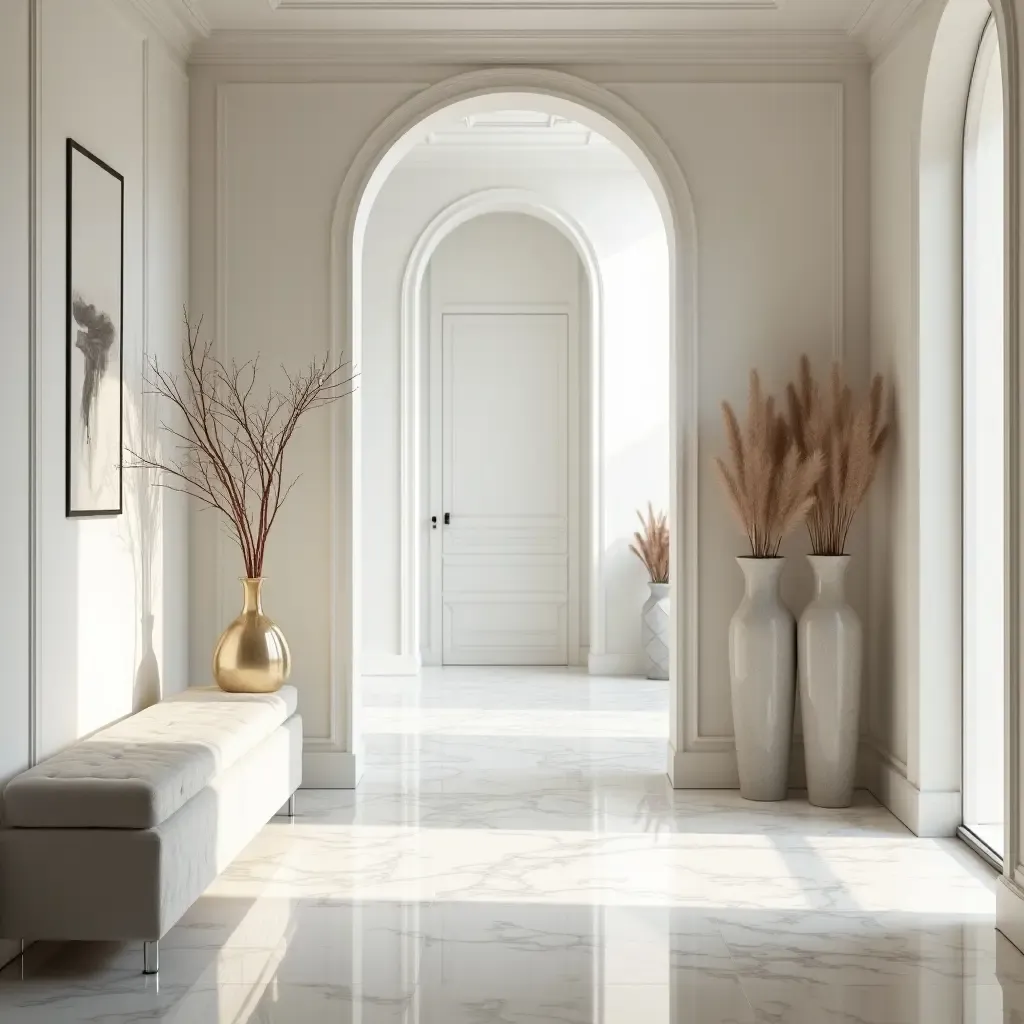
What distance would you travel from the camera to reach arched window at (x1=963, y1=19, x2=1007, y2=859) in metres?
3.96

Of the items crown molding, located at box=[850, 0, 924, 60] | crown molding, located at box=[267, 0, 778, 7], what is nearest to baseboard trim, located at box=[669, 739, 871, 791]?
crown molding, located at box=[850, 0, 924, 60]

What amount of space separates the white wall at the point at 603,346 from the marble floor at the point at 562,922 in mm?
2740

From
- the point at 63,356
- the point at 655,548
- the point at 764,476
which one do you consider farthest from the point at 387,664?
the point at 63,356

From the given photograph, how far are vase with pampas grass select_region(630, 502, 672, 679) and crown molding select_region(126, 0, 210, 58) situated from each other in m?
3.99

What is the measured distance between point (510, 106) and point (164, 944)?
3.39 m

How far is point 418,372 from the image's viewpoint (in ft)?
25.0

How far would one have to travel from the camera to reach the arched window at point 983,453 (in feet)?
13.0

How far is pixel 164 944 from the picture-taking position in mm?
3074

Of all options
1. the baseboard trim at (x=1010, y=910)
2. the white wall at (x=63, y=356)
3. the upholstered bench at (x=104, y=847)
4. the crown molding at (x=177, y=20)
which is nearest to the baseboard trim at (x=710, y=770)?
the baseboard trim at (x=1010, y=910)

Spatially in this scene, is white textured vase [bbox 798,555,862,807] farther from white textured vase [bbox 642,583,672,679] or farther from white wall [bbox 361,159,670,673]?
white wall [bbox 361,159,670,673]

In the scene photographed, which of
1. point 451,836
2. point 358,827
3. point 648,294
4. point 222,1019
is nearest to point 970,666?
point 451,836

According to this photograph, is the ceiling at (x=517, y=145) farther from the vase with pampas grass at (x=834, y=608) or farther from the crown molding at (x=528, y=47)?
the vase with pampas grass at (x=834, y=608)

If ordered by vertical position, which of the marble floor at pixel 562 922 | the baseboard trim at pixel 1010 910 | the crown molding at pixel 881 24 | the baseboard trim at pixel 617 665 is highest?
the crown molding at pixel 881 24

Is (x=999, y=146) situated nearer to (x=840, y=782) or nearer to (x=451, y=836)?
(x=840, y=782)
